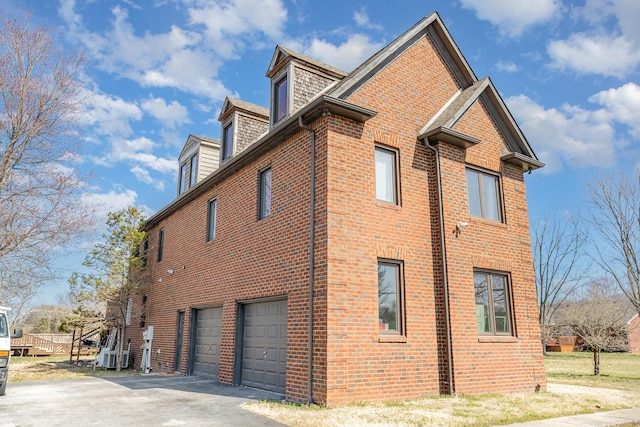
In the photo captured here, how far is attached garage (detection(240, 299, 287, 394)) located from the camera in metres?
Answer: 10.8

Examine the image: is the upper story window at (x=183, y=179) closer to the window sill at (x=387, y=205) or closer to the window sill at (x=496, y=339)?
the window sill at (x=387, y=205)

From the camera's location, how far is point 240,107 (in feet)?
53.7

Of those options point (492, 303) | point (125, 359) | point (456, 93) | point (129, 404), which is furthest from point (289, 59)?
point (125, 359)

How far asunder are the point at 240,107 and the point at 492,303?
429 inches

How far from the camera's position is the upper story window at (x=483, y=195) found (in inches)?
482

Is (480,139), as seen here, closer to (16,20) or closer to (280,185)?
(280,185)

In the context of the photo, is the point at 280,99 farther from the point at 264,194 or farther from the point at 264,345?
the point at 264,345

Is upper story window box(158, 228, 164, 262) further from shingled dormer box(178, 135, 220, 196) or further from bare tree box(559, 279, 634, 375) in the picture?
bare tree box(559, 279, 634, 375)

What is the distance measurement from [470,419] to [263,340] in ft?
18.5

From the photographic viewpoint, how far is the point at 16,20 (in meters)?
15.2

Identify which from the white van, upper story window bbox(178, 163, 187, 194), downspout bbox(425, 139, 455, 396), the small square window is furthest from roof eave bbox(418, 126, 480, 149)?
upper story window bbox(178, 163, 187, 194)

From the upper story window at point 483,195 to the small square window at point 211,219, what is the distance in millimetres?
8358

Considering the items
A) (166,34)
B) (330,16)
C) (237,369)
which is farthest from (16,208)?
(330,16)

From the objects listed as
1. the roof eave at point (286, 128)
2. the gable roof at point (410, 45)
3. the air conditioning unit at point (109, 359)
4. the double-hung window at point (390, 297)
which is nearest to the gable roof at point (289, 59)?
the gable roof at point (410, 45)
